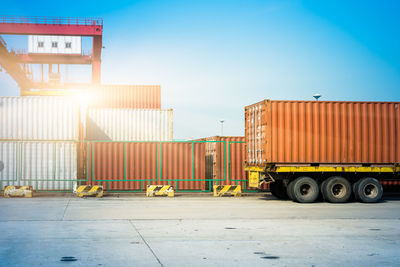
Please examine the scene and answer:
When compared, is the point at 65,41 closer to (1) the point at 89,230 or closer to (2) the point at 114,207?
(2) the point at 114,207

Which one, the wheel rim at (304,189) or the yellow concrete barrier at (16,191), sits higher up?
the wheel rim at (304,189)

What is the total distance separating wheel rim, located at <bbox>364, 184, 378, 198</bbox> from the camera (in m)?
16.4

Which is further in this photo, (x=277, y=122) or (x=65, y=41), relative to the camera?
(x=65, y=41)

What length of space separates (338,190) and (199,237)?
9.38m

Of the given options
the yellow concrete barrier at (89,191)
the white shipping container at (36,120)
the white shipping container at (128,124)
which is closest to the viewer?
the yellow concrete barrier at (89,191)

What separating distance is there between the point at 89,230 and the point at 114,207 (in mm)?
5150

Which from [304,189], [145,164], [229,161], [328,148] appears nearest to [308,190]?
[304,189]

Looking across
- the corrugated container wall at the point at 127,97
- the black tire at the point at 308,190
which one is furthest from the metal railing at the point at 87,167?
the corrugated container wall at the point at 127,97

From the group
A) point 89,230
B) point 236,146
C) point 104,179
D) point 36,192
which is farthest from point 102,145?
point 89,230

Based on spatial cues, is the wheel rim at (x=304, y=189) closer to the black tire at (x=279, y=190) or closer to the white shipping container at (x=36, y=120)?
the black tire at (x=279, y=190)

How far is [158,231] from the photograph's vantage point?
938cm

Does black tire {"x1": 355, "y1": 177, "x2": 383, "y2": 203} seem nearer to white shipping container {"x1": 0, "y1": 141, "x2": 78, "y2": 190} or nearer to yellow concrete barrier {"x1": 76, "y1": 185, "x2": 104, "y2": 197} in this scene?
yellow concrete barrier {"x1": 76, "y1": 185, "x2": 104, "y2": 197}

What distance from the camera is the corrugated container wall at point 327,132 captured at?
1603cm

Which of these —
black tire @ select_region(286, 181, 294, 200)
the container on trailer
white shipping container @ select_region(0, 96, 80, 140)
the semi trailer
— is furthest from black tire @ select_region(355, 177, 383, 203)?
white shipping container @ select_region(0, 96, 80, 140)
